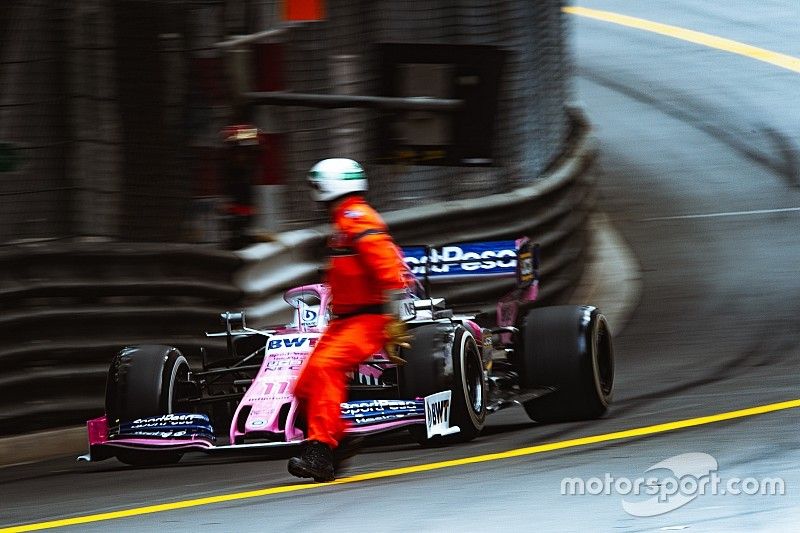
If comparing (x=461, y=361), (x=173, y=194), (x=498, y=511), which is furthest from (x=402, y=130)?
(x=498, y=511)

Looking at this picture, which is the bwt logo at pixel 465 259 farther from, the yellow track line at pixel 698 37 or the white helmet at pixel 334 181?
the yellow track line at pixel 698 37

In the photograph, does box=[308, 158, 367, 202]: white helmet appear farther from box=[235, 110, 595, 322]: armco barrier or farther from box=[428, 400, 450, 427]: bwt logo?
box=[235, 110, 595, 322]: armco barrier

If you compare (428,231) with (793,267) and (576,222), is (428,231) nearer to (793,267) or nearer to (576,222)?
(576,222)

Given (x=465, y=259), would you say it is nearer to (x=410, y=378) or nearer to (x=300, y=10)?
(x=410, y=378)

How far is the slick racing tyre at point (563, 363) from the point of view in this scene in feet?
30.7

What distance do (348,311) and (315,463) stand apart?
780 mm

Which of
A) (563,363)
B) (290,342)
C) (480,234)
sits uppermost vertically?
(290,342)

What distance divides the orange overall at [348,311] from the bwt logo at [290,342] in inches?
31.1

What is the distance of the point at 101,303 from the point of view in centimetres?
1028

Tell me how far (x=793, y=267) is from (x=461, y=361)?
7522 mm

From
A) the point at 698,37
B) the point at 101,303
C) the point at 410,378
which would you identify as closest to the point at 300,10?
the point at 101,303

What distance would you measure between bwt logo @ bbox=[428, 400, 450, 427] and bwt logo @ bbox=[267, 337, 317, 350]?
702 millimetres

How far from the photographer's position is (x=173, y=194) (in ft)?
35.6

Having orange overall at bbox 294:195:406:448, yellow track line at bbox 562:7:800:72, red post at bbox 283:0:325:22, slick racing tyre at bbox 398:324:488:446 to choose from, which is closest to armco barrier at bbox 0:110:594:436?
red post at bbox 283:0:325:22
